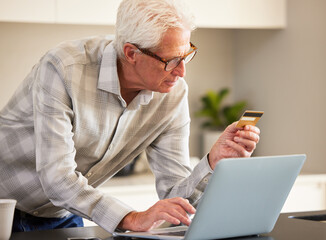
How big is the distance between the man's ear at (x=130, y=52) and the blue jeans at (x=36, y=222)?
0.63 meters

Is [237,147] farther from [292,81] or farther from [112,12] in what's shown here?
[292,81]

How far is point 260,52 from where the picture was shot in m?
3.85

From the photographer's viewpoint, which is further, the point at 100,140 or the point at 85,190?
the point at 100,140

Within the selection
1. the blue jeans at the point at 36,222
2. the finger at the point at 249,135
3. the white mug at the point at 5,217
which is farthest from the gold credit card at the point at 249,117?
the blue jeans at the point at 36,222

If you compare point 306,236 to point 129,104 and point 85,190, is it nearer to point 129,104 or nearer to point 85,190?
point 85,190

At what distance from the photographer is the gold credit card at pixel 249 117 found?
1415mm

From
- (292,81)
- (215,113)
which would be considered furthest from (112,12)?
(292,81)

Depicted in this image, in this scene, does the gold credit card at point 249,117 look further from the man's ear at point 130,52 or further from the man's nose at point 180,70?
the man's ear at point 130,52

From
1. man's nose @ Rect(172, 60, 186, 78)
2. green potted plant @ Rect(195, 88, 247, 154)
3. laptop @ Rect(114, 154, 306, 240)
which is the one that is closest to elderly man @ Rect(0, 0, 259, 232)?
man's nose @ Rect(172, 60, 186, 78)

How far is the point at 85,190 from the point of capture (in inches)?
59.4

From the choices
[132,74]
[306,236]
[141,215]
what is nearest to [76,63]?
[132,74]

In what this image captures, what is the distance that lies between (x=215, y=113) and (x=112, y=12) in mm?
1071

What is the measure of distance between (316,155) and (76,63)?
219 cm

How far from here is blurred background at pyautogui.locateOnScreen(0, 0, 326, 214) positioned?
3.22m
